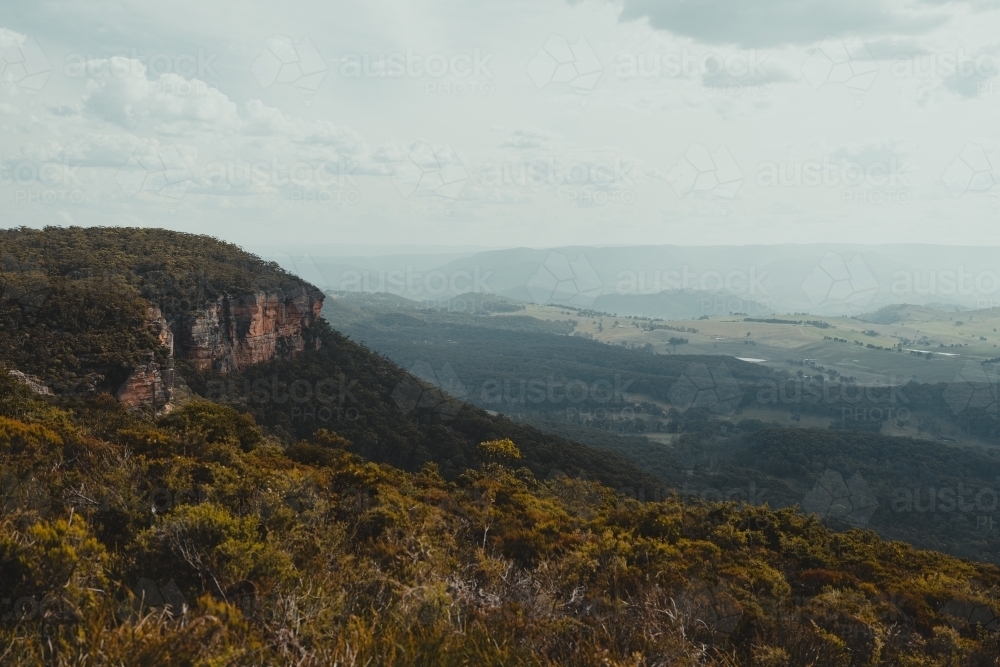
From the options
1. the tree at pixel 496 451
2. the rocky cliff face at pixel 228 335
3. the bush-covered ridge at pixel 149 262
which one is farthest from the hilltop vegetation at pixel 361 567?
the bush-covered ridge at pixel 149 262

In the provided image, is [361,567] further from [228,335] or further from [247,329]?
[247,329]

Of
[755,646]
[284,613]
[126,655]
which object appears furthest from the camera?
[755,646]

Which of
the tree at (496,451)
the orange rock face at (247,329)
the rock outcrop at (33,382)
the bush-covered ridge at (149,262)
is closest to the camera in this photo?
the rock outcrop at (33,382)

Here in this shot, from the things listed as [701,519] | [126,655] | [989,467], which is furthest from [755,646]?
[989,467]

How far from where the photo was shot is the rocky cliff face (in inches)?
1547

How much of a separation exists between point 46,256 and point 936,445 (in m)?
130

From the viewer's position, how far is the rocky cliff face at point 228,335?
129 feet

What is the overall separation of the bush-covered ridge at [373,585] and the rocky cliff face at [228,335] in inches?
794

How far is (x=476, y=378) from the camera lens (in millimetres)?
165000

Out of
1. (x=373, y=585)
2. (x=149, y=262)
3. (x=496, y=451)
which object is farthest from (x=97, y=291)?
(x=373, y=585)

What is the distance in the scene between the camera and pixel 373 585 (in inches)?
420

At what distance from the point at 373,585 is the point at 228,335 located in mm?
48320

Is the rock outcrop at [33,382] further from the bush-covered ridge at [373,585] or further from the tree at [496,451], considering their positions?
the tree at [496,451]

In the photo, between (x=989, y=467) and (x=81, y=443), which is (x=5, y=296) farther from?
(x=989, y=467)
